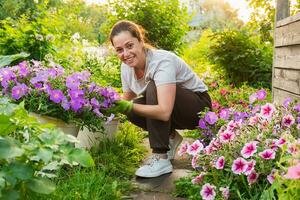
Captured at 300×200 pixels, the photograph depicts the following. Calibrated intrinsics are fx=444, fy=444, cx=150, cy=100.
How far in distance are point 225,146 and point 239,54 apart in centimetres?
437

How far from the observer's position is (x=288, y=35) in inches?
136

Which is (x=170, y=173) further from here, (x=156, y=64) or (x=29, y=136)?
(x=29, y=136)

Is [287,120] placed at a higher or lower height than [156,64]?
lower

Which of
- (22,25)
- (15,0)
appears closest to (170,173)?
(22,25)

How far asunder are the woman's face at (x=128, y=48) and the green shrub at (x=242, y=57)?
3554mm

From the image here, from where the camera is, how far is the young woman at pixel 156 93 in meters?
2.61

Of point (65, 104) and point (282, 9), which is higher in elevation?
point (282, 9)

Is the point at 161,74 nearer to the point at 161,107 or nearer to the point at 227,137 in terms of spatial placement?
the point at 161,107

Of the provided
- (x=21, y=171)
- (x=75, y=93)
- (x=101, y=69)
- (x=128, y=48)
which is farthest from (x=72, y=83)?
(x=101, y=69)

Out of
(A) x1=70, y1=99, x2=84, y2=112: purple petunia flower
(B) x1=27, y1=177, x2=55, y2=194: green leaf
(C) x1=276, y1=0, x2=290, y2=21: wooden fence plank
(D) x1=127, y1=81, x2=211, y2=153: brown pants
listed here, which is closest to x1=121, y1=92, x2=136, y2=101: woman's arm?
(D) x1=127, y1=81, x2=211, y2=153: brown pants

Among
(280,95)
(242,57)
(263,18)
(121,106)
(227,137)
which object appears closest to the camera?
(227,137)

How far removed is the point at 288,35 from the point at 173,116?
1.23 meters

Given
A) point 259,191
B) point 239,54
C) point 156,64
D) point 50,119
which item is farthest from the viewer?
point 239,54

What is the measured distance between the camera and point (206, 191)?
1888 mm
